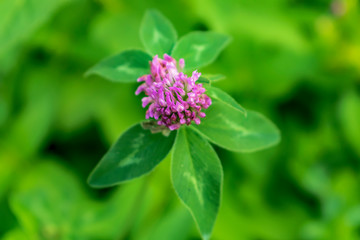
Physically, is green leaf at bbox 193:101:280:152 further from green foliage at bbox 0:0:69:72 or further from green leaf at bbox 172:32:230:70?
green foliage at bbox 0:0:69:72

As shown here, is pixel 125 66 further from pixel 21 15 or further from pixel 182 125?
pixel 21 15

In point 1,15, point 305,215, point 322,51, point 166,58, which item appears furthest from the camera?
point 322,51

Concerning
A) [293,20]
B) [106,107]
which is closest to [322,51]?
[293,20]

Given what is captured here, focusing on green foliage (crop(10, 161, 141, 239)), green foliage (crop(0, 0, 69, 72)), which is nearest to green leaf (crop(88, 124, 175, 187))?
green foliage (crop(10, 161, 141, 239))

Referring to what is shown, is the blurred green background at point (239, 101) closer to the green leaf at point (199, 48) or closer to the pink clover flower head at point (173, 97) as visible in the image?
the green leaf at point (199, 48)

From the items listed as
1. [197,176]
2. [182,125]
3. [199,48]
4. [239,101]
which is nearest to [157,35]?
[199,48]

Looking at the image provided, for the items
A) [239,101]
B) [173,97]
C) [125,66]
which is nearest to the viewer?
[173,97]

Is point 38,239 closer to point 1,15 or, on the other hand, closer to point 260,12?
point 1,15
